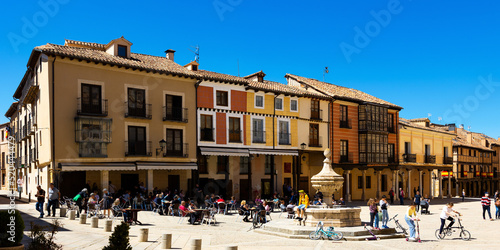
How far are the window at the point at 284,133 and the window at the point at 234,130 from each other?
3.93 metres

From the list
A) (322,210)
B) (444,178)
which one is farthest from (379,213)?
(444,178)

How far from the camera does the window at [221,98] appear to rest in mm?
34594

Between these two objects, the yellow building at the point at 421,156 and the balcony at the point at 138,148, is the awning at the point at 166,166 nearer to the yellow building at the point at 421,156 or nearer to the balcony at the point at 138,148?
the balcony at the point at 138,148

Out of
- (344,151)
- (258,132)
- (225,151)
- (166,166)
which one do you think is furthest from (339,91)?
(166,166)

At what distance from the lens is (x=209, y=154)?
3294 cm

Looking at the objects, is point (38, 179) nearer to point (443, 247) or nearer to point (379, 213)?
point (379, 213)

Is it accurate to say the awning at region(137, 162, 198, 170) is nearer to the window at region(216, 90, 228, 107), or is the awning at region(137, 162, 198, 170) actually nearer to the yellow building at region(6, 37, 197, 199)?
the yellow building at region(6, 37, 197, 199)

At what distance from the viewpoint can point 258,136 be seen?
36.4 meters

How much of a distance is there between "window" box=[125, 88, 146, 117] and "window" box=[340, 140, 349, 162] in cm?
1833

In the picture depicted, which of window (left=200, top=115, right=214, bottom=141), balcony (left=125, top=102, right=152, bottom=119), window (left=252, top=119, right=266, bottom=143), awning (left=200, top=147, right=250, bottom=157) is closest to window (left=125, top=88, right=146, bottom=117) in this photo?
balcony (left=125, top=102, right=152, bottom=119)

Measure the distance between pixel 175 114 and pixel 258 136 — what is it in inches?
276

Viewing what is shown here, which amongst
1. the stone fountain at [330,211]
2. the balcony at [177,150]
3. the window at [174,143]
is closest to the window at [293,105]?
the balcony at [177,150]

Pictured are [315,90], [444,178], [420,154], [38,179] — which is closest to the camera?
[38,179]

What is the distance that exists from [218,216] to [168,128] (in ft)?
27.7
